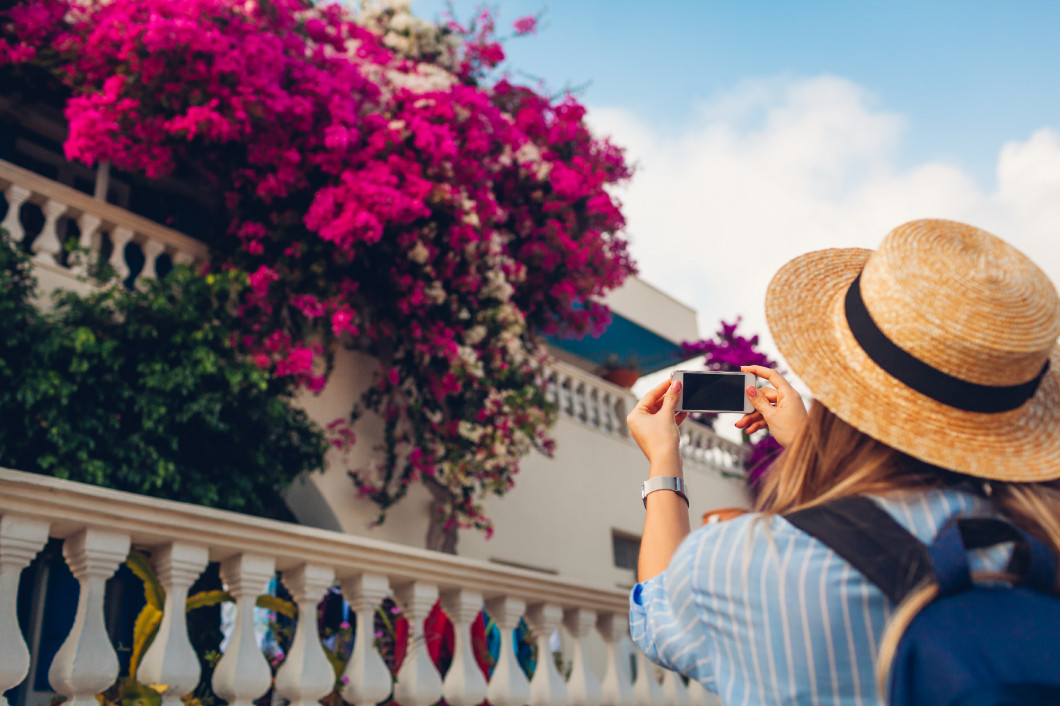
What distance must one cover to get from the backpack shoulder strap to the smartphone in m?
0.59

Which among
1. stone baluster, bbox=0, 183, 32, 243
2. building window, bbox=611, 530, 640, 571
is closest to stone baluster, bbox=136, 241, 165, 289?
stone baluster, bbox=0, 183, 32, 243

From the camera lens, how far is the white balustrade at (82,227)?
15.6 ft

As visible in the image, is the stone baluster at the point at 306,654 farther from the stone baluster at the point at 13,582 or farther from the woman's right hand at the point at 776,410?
the woman's right hand at the point at 776,410

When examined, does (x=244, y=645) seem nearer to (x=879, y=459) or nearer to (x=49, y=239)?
(x=879, y=459)

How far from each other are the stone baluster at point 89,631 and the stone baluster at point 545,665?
140 cm

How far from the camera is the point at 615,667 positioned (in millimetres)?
3273

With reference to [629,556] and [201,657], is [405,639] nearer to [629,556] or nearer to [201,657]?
[201,657]

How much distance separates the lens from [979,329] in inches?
41.5

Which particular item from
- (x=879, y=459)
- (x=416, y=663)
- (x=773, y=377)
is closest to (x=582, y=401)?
(x=416, y=663)

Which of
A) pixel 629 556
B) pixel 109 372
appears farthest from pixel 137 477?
pixel 629 556

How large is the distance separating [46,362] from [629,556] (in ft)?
20.0

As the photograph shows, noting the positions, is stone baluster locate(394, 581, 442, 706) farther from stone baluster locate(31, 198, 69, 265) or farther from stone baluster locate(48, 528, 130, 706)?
stone baluster locate(31, 198, 69, 265)

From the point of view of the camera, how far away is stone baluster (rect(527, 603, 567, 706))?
9.53 feet

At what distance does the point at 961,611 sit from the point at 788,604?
18 cm
